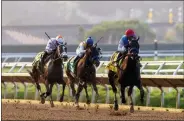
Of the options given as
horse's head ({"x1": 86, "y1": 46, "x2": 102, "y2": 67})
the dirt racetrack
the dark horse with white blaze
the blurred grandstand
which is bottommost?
the dirt racetrack

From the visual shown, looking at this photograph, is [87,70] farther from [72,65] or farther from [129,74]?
[129,74]

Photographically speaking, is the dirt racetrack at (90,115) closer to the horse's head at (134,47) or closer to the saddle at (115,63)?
the saddle at (115,63)

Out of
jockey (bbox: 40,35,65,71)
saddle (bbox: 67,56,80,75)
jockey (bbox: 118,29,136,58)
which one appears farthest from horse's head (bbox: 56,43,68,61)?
jockey (bbox: 118,29,136,58)

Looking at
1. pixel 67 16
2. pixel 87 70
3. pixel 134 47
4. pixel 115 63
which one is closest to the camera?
pixel 134 47

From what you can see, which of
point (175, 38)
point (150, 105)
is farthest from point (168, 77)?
point (175, 38)

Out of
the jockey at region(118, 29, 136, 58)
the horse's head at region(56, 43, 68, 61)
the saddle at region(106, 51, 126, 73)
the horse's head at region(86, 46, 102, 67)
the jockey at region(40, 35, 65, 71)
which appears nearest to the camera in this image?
the jockey at region(118, 29, 136, 58)

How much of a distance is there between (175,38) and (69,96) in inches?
1275

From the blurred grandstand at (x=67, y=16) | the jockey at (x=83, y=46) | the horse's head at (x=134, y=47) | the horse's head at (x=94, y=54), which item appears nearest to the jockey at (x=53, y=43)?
the jockey at (x=83, y=46)

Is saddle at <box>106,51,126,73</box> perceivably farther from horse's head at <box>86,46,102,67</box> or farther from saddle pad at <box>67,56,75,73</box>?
saddle pad at <box>67,56,75,73</box>

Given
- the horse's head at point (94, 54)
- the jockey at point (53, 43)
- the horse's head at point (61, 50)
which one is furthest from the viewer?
the jockey at point (53, 43)

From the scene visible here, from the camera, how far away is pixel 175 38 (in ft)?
151

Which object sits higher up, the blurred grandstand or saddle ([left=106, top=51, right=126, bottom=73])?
the blurred grandstand

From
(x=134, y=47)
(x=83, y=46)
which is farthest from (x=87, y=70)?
(x=134, y=47)

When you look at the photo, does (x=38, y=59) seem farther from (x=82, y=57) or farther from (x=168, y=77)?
(x=168, y=77)
